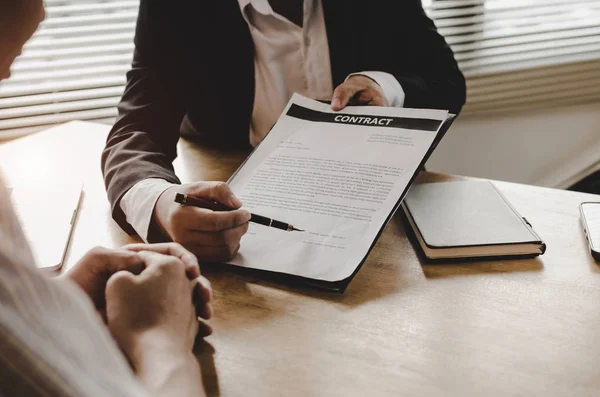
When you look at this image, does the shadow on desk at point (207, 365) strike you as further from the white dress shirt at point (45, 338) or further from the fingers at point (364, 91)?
the fingers at point (364, 91)

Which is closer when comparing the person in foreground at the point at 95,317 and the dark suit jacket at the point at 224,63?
the person in foreground at the point at 95,317

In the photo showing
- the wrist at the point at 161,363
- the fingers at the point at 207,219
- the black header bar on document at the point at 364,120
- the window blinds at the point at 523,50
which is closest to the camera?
the wrist at the point at 161,363

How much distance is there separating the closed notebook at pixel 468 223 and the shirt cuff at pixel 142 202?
1.26ft

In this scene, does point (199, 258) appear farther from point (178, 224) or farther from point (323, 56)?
point (323, 56)

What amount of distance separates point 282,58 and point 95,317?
40.3 inches

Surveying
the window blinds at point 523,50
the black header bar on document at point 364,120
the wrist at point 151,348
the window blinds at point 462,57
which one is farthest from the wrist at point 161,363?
the window blinds at point 523,50

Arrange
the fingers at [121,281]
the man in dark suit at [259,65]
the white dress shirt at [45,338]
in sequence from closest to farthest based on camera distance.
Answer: the white dress shirt at [45,338]
the fingers at [121,281]
the man in dark suit at [259,65]

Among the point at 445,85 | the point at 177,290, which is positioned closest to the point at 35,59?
the point at 445,85

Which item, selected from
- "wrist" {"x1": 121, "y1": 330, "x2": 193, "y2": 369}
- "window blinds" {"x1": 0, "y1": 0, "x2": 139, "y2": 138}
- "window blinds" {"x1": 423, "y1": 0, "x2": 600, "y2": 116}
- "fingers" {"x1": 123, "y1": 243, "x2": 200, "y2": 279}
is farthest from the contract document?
"window blinds" {"x1": 423, "y1": 0, "x2": 600, "y2": 116}

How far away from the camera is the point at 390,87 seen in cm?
113

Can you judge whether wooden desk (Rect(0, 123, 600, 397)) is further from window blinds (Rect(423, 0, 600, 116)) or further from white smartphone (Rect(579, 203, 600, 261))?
window blinds (Rect(423, 0, 600, 116))

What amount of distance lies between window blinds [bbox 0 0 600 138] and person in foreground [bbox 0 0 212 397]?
4.33 feet

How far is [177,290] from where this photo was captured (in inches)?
24.9

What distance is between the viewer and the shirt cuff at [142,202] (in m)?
0.86
